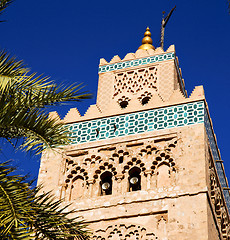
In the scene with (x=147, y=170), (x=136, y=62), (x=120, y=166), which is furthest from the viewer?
(x=136, y=62)

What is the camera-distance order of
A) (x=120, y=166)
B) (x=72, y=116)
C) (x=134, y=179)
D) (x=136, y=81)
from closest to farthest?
(x=134, y=179) → (x=120, y=166) → (x=72, y=116) → (x=136, y=81)

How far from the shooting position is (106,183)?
45.6 ft

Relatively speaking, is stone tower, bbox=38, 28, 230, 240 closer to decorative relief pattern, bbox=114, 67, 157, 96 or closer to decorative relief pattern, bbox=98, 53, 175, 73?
→ decorative relief pattern, bbox=114, 67, 157, 96

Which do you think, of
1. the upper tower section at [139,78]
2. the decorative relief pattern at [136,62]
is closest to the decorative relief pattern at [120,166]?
the upper tower section at [139,78]

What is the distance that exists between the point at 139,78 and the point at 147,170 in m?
3.21

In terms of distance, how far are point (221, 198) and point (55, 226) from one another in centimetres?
813

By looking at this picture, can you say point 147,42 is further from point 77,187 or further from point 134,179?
point 77,187

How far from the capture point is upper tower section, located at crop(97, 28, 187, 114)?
1577 centimetres

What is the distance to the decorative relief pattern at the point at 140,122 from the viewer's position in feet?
46.2

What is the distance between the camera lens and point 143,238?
12.5 m

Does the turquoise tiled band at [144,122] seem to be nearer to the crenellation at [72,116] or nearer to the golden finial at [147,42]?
the crenellation at [72,116]

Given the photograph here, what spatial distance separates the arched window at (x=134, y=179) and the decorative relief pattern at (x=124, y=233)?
101 cm

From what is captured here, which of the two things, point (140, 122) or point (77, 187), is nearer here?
point (77, 187)

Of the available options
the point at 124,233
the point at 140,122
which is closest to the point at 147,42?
the point at 140,122
